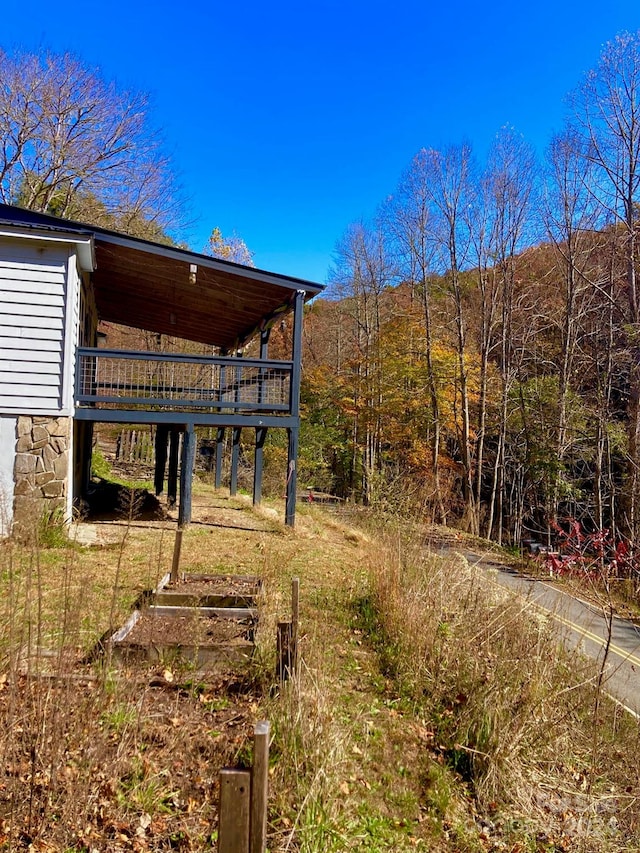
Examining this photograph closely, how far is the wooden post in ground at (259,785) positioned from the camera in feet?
6.01

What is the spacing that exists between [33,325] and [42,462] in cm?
192

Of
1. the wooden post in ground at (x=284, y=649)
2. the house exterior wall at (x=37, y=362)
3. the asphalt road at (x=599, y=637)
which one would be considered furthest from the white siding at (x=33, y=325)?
the asphalt road at (x=599, y=637)

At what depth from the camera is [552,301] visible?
19000 mm

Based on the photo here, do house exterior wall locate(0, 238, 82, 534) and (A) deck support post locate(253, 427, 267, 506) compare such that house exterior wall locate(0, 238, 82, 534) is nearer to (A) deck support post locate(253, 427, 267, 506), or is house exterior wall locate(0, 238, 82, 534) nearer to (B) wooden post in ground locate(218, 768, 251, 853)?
(A) deck support post locate(253, 427, 267, 506)

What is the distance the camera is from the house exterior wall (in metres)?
7.87

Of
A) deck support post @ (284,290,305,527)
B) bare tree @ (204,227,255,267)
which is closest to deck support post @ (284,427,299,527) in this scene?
deck support post @ (284,290,305,527)

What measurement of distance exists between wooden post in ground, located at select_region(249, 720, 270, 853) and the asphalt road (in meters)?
3.07

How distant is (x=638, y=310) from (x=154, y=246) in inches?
386

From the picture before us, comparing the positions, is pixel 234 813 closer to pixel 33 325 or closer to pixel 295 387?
pixel 33 325

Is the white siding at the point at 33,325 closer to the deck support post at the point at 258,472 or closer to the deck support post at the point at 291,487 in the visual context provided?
the deck support post at the point at 291,487

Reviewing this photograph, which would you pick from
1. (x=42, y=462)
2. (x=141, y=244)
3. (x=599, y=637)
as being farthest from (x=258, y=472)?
(x=599, y=637)

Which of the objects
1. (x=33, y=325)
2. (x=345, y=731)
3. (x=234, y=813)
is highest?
(x=33, y=325)

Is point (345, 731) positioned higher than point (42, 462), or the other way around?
point (42, 462)

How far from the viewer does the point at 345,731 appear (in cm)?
363
